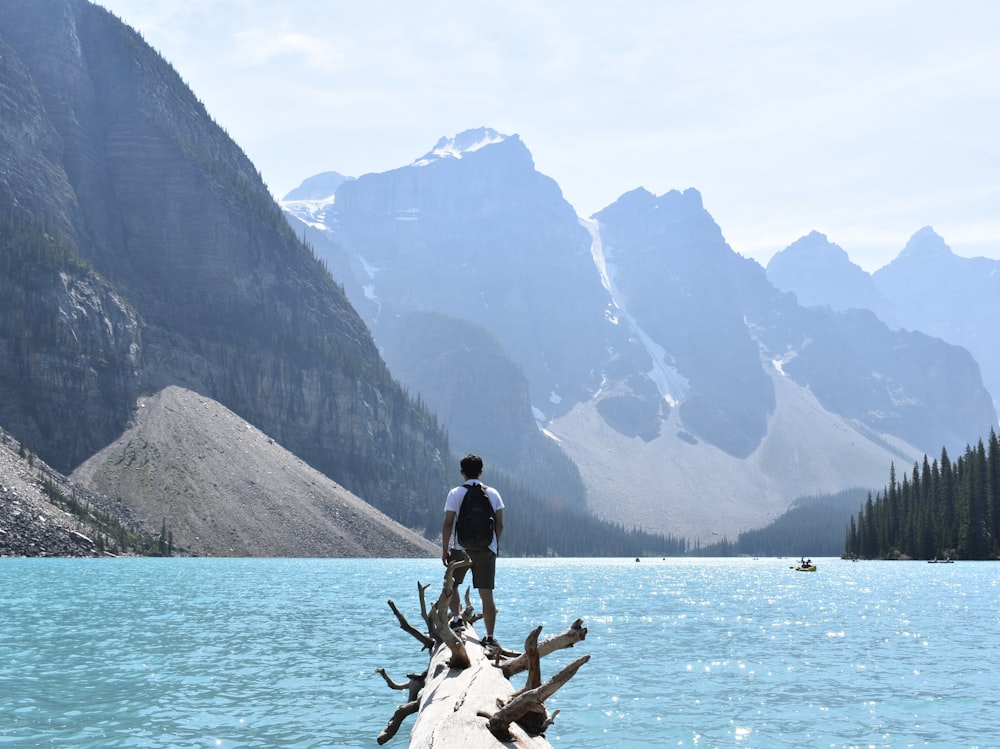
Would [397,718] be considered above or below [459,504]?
below

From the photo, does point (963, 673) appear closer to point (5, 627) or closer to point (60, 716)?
point (60, 716)

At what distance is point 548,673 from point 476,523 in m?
10.2

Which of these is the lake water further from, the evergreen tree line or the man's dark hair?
→ the evergreen tree line

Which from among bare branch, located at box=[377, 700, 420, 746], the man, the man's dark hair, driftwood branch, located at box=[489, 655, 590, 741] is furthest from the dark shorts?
driftwood branch, located at box=[489, 655, 590, 741]

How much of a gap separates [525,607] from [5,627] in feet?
91.5

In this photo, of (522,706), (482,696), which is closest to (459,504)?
(482,696)

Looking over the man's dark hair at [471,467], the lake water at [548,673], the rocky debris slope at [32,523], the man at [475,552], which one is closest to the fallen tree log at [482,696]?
the man at [475,552]

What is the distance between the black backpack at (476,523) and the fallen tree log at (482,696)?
206 centimetres

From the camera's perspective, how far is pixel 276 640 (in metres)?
35.0

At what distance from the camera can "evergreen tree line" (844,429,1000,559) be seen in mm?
143625

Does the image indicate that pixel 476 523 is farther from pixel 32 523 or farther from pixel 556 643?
pixel 32 523

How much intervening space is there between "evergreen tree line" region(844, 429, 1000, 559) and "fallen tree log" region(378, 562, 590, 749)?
14937cm

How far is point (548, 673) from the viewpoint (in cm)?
2798

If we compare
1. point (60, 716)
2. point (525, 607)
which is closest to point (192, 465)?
point (525, 607)
